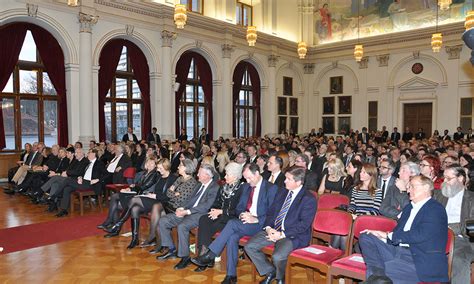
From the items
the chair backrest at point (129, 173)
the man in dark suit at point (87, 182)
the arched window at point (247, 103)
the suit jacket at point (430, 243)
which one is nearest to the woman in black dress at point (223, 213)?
the suit jacket at point (430, 243)

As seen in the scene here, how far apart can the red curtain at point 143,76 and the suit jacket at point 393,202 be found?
11.7 meters

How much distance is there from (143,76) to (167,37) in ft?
5.80

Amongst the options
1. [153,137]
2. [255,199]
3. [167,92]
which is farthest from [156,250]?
[167,92]

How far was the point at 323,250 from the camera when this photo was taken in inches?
164

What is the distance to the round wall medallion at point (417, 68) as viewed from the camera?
62.7ft

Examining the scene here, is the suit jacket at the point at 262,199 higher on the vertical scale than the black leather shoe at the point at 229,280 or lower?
higher

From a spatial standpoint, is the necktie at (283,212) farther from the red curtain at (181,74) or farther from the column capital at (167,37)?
the red curtain at (181,74)

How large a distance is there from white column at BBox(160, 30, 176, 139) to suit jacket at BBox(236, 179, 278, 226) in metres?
10.6

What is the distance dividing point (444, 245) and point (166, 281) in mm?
2995

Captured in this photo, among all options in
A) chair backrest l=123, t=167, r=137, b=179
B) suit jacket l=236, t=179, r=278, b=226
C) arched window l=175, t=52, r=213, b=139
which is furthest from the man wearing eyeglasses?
arched window l=175, t=52, r=213, b=139

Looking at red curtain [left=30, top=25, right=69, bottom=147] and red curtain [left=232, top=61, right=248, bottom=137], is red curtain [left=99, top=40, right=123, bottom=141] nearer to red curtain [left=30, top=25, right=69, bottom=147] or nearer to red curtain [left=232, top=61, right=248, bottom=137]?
red curtain [left=30, top=25, right=69, bottom=147]

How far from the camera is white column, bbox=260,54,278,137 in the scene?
20031 mm

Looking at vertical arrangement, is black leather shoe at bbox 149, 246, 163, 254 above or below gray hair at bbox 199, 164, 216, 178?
below

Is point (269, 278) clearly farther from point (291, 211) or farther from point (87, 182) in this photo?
point (87, 182)
